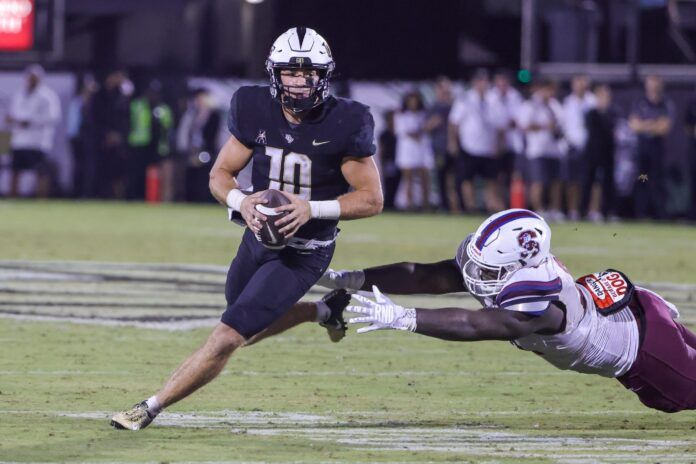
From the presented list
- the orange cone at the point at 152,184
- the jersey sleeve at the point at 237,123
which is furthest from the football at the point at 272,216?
the orange cone at the point at 152,184

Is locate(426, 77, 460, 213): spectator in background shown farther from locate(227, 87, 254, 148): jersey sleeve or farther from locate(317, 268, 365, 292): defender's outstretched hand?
locate(227, 87, 254, 148): jersey sleeve

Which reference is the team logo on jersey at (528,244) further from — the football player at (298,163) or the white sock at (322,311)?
the white sock at (322,311)

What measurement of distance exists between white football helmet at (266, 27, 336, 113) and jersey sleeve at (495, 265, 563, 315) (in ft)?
3.84

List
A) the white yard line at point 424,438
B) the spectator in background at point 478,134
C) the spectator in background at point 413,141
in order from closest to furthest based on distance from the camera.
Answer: the white yard line at point 424,438 < the spectator in background at point 478,134 < the spectator in background at point 413,141

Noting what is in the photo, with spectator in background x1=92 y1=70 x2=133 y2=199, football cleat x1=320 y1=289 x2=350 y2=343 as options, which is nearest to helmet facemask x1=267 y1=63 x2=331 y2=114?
football cleat x1=320 y1=289 x2=350 y2=343

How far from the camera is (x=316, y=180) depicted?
259 inches

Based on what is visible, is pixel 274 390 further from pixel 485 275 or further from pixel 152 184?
pixel 152 184

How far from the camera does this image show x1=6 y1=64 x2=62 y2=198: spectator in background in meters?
21.2

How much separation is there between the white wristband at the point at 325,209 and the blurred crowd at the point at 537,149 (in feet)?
43.0

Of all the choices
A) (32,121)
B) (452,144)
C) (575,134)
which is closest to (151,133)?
(32,121)

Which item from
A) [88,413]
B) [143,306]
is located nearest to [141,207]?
[143,306]

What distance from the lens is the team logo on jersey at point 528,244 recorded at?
5992 millimetres

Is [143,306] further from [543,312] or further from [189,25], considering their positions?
[189,25]

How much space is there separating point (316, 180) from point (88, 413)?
1338 mm
